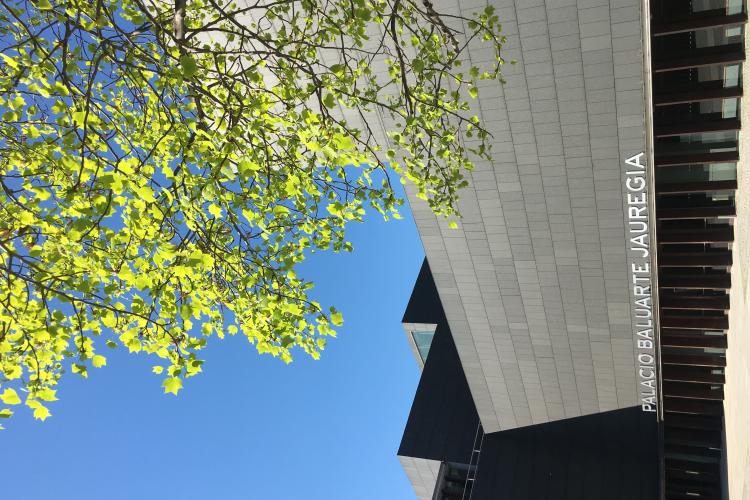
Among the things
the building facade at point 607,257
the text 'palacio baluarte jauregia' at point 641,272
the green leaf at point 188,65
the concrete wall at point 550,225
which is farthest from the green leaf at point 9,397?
the text 'palacio baluarte jauregia' at point 641,272

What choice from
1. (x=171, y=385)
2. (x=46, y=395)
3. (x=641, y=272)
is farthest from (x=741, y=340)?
(x=46, y=395)

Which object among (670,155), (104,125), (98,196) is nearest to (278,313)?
(98,196)

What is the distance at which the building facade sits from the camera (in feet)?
36.6

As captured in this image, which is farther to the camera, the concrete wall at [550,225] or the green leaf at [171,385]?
the concrete wall at [550,225]

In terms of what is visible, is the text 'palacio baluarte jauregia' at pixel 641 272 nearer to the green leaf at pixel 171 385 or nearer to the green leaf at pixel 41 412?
the green leaf at pixel 171 385

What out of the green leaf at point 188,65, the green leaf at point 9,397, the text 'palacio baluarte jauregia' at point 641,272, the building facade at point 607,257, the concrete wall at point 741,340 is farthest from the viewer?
the text 'palacio baluarte jauregia' at point 641,272

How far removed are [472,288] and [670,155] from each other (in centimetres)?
631

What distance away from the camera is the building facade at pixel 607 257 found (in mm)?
11141

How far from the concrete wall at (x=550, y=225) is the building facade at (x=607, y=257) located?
41 millimetres

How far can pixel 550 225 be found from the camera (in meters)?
13.7

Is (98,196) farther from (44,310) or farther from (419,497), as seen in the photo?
(419,497)

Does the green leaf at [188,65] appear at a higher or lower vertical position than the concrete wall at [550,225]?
lower

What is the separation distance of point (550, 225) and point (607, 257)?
174 cm

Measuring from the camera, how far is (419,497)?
2508 centimetres
